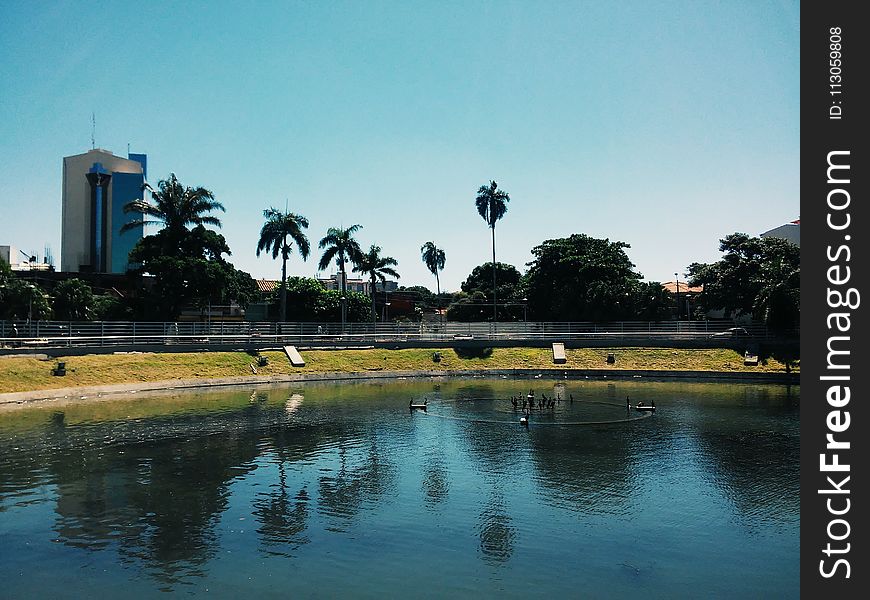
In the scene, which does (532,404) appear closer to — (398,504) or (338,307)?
(398,504)

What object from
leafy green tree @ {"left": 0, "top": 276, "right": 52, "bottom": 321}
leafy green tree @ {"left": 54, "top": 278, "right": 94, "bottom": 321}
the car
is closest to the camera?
leafy green tree @ {"left": 0, "top": 276, "right": 52, "bottom": 321}

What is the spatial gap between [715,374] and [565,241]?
37.8m

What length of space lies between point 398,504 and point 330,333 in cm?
5219

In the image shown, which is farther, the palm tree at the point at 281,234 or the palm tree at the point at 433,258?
the palm tree at the point at 433,258

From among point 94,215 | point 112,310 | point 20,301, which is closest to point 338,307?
point 112,310

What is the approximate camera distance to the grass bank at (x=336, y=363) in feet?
153

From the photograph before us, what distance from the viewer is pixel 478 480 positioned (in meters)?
24.1

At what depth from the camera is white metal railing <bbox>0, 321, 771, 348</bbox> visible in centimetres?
5394

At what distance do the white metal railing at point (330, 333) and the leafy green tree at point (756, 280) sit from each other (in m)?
2.47

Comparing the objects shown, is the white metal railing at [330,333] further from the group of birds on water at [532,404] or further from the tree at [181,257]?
the group of birds on water at [532,404]

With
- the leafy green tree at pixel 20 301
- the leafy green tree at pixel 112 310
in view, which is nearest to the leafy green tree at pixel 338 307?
the leafy green tree at pixel 112 310

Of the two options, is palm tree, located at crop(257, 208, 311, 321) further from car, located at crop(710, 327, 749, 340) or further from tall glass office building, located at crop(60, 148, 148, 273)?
tall glass office building, located at crop(60, 148, 148, 273)

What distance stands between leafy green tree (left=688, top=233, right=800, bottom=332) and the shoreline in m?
9.94

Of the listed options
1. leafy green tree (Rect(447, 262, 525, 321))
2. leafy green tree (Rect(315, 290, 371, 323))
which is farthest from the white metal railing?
leafy green tree (Rect(447, 262, 525, 321))
